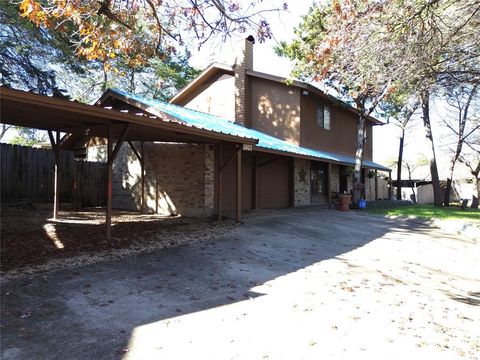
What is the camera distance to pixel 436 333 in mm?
4336

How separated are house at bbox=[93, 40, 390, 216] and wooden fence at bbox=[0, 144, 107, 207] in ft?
2.87

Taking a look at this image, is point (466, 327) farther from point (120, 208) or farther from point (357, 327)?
point (120, 208)

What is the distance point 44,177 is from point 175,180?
4.51m

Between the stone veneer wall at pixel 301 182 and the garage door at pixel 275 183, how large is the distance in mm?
370

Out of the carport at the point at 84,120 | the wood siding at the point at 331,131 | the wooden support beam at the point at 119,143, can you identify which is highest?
the wood siding at the point at 331,131

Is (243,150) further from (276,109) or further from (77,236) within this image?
(77,236)

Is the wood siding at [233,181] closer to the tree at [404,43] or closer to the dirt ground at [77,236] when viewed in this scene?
the dirt ground at [77,236]

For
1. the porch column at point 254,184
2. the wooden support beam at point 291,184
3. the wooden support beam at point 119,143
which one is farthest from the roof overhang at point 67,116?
the wooden support beam at point 291,184

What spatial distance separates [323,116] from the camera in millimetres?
20188

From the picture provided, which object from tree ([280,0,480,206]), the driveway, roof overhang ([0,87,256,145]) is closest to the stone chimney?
tree ([280,0,480,206])

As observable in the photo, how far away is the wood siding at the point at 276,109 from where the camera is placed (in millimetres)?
17938

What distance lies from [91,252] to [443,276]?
21.9 ft

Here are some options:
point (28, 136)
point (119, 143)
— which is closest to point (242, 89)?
point (119, 143)

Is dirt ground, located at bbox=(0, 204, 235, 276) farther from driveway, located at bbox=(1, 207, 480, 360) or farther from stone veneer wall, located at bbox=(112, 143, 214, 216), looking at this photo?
stone veneer wall, located at bbox=(112, 143, 214, 216)
